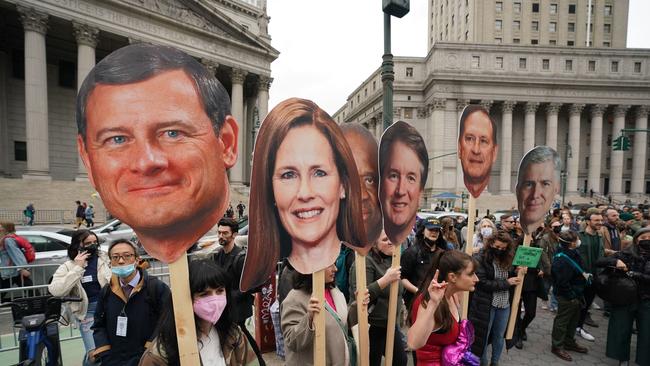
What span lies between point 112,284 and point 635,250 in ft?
22.1

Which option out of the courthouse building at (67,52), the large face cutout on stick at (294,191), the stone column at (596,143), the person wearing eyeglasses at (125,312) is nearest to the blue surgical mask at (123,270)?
the person wearing eyeglasses at (125,312)

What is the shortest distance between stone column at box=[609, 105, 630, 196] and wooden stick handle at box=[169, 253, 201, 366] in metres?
59.3

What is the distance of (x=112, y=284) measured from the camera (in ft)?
9.40

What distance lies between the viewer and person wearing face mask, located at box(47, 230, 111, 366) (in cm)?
380

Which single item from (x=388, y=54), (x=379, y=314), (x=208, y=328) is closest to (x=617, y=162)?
(x=388, y=54)

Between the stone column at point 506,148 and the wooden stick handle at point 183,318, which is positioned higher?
the stone column at point 506,148

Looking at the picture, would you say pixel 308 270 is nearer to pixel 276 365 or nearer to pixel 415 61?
pixel 276 365

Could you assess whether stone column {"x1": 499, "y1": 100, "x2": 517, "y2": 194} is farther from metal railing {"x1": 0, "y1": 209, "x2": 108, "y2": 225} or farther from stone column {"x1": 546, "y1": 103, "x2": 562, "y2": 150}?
metal railing {"x1": 0, "y1": 209, "x2": 108, "y2": 225}

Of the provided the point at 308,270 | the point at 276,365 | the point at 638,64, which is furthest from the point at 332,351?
the point at 638,64

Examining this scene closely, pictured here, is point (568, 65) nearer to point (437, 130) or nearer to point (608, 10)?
point (437, 130)

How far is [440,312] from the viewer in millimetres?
2551

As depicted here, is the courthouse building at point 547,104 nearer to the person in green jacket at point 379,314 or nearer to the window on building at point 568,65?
the window on building at point 568,65

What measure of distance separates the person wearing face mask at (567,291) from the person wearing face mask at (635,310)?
0.38 m

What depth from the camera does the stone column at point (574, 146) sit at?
144ft
